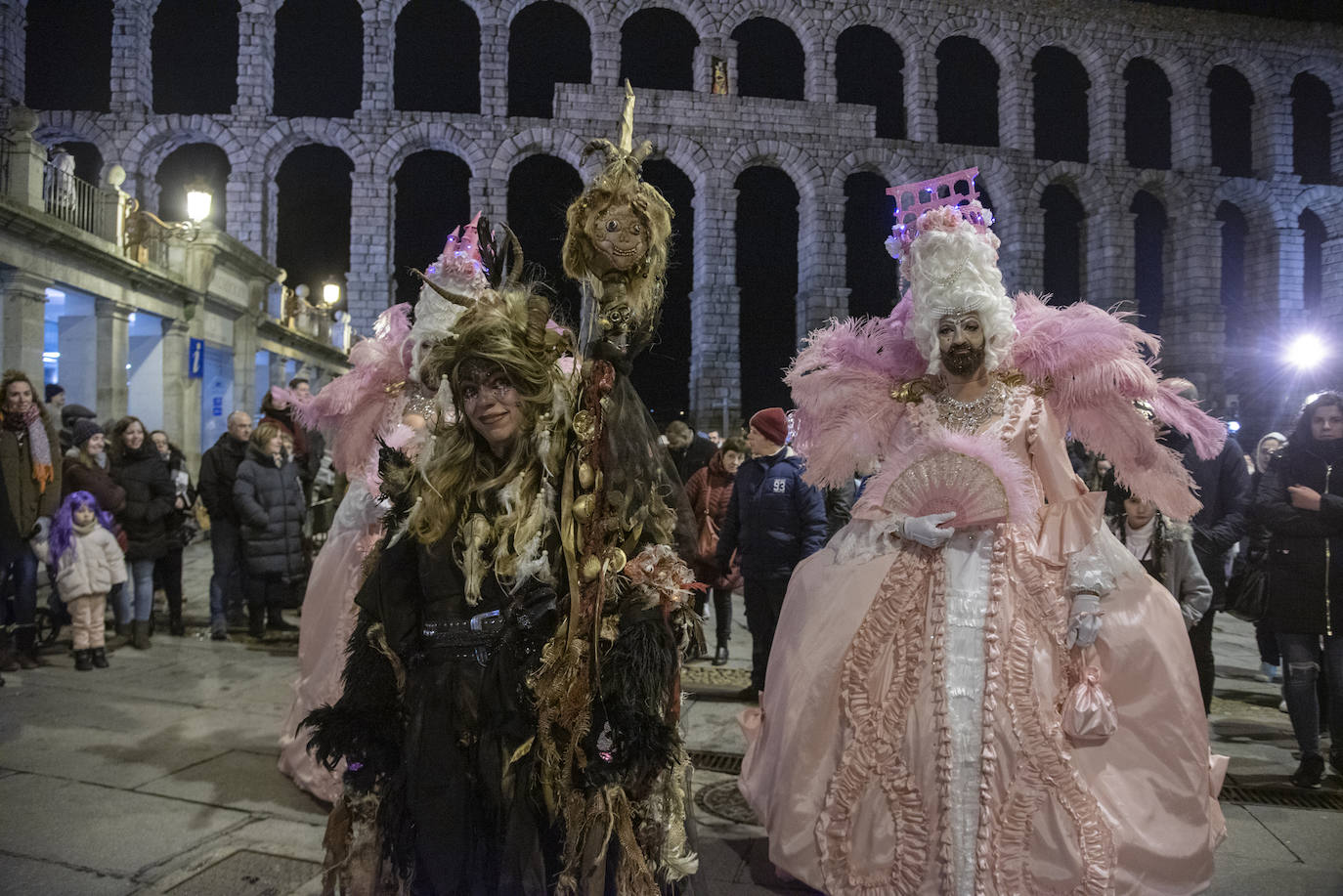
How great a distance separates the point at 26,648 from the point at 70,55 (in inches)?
693

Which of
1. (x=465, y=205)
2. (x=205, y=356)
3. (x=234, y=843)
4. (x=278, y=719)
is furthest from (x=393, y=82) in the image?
(x=234, y=843)

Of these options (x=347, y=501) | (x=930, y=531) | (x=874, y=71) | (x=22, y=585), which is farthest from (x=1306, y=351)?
(x=22, y=585)

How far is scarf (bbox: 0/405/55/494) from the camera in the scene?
18.3 feet

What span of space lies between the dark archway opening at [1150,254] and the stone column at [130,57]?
87.7 feet

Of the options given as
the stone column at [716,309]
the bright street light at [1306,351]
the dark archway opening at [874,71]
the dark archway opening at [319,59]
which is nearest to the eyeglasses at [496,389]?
the stone column at [716,309]

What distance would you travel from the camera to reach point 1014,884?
245 cm

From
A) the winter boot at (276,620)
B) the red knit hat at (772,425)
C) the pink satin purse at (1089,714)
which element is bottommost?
the winter boot at (276,620)

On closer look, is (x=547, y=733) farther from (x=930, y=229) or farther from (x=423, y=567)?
(x=930, y=229)

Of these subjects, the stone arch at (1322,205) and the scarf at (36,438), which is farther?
the stone arch at (1322,205)

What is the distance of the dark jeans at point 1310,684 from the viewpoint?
13.1 ft

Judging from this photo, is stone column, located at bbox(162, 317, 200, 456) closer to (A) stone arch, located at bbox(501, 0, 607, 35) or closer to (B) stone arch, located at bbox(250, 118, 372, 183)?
(B) stone arch, located at bbox(250, 118, 372, 183)

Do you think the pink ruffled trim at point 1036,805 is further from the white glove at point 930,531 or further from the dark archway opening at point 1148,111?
the dark archway opening at point 1148,111

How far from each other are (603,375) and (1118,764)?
198cm

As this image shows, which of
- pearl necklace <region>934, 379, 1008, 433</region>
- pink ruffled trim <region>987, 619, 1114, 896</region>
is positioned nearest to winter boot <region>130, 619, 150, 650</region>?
pearl necklace <region>934, 379, 1008, 433</region>
